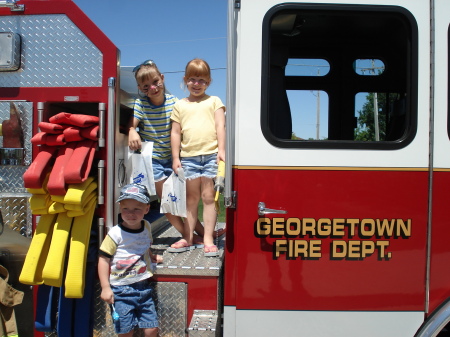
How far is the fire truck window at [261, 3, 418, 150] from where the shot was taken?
2225 millimetres

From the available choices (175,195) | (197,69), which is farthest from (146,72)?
(175,195)

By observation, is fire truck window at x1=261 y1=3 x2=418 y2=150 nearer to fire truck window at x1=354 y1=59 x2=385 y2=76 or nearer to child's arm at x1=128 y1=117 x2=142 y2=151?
fire truck window at x1=354 y1=59 x2=385 y2=76

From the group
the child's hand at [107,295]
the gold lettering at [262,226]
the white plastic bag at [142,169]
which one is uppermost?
the white plastic bag at [142,169]

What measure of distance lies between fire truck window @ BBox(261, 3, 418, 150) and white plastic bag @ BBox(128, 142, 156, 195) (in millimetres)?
927

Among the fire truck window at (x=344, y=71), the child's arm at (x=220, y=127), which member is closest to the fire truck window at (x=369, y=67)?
the fire truck window at (x=344, y=71)

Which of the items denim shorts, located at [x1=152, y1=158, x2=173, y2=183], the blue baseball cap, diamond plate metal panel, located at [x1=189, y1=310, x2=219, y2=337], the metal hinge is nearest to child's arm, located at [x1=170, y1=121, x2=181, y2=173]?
denim shorts, located at [x1=152, y1=158, x2=173, y2=183]

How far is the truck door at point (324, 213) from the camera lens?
221cm

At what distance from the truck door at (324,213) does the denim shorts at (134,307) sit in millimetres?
471

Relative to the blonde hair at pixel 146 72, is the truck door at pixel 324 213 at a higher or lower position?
lower

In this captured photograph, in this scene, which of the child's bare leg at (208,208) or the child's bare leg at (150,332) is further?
the child's bare leg at (208,208)

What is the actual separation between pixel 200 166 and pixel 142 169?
40 cm

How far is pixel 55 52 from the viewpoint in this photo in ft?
8.11

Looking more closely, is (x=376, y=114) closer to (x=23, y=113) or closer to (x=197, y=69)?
(x=197, y=69)

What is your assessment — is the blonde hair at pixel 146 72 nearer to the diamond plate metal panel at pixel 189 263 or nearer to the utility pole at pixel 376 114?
the diamond plate metal panel at pixel 189 263
